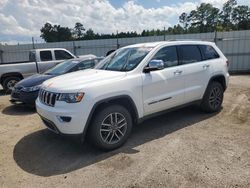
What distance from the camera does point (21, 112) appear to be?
7.11 meters

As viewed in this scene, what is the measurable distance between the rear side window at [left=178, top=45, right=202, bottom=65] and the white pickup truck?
6.86 meters

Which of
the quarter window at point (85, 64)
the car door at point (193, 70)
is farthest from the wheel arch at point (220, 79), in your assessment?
the quarter window at point (85, 64)

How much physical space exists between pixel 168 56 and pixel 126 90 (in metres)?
1.42

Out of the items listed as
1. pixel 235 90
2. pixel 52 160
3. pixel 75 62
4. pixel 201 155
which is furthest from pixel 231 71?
pixel 52 160

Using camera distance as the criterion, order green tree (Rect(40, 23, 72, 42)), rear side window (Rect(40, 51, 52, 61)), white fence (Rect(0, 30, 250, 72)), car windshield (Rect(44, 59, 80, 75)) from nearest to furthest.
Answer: car windshield (Rect(44, 59, 80, 75))
rear side window (Rect(40, 51, 52, 61))
white fence (Rect(0, 30, 250, 72))
green tree (Rect(40, 23, 72, 42))

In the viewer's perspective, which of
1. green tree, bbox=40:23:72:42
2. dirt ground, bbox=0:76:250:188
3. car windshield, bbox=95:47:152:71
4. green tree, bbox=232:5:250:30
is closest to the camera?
dirt ground, bbox=0:76:250:188

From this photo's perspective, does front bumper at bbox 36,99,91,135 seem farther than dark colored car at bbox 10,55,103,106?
No

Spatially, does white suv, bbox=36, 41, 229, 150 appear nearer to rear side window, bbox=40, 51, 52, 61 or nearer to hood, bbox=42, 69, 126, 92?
hood, bbox=42, 69, 126, 92

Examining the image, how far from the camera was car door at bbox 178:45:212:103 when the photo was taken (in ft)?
17.3

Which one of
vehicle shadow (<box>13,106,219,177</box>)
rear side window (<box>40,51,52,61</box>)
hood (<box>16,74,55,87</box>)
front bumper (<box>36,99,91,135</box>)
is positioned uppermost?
rear side window (<box>40,51,52,61</box>)

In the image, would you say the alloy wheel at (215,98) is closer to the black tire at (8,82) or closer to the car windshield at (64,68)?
the car windshield at (64,68)

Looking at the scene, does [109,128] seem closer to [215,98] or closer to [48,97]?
[48,97]

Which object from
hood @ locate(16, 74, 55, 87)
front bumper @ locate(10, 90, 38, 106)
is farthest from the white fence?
front bumper @ locate(10, 90, 38, 106)

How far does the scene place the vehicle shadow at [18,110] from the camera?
7023 mm
